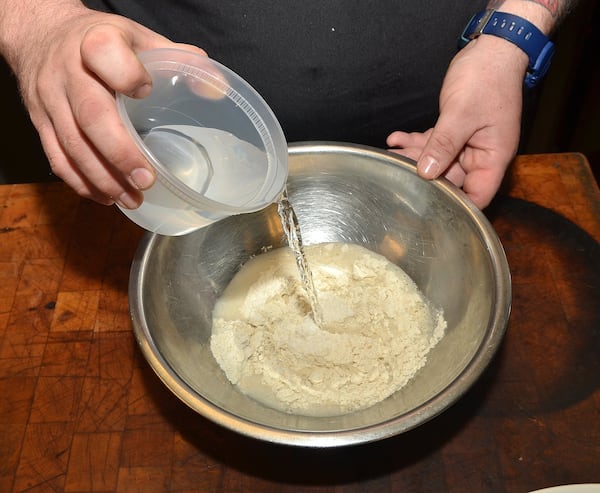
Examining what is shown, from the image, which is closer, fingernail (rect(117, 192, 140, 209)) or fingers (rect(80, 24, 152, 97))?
fingers (rect(80, 24, 152, 97))

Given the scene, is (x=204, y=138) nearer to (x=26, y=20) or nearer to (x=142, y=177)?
(x=142, y=177)

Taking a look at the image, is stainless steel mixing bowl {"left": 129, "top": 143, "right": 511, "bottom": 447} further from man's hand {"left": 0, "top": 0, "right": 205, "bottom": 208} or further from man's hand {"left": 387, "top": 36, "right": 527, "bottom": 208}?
man's hand {"left": 0, "top": 0, "right": 205, "bottom": 208}

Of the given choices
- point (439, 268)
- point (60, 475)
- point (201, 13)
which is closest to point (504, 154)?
point (439, 268)

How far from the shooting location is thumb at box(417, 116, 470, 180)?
957 mm

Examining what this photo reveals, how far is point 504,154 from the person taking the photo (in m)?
0.99

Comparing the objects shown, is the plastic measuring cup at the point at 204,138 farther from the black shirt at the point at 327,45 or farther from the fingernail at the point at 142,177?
the black shirt at the point at 327,45

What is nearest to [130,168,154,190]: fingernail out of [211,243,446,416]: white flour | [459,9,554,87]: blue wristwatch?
[211,243,446,416]: white flour

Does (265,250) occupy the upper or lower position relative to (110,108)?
lower

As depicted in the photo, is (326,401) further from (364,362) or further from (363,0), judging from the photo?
(363,0)

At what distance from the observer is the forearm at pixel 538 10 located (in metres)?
1.05

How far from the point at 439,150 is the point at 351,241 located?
0.25m

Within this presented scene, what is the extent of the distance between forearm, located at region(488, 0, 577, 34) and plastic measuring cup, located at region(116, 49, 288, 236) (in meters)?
0.51

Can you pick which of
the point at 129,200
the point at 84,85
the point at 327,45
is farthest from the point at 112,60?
the point at 327,45

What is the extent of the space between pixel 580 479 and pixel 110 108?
0.77 m
